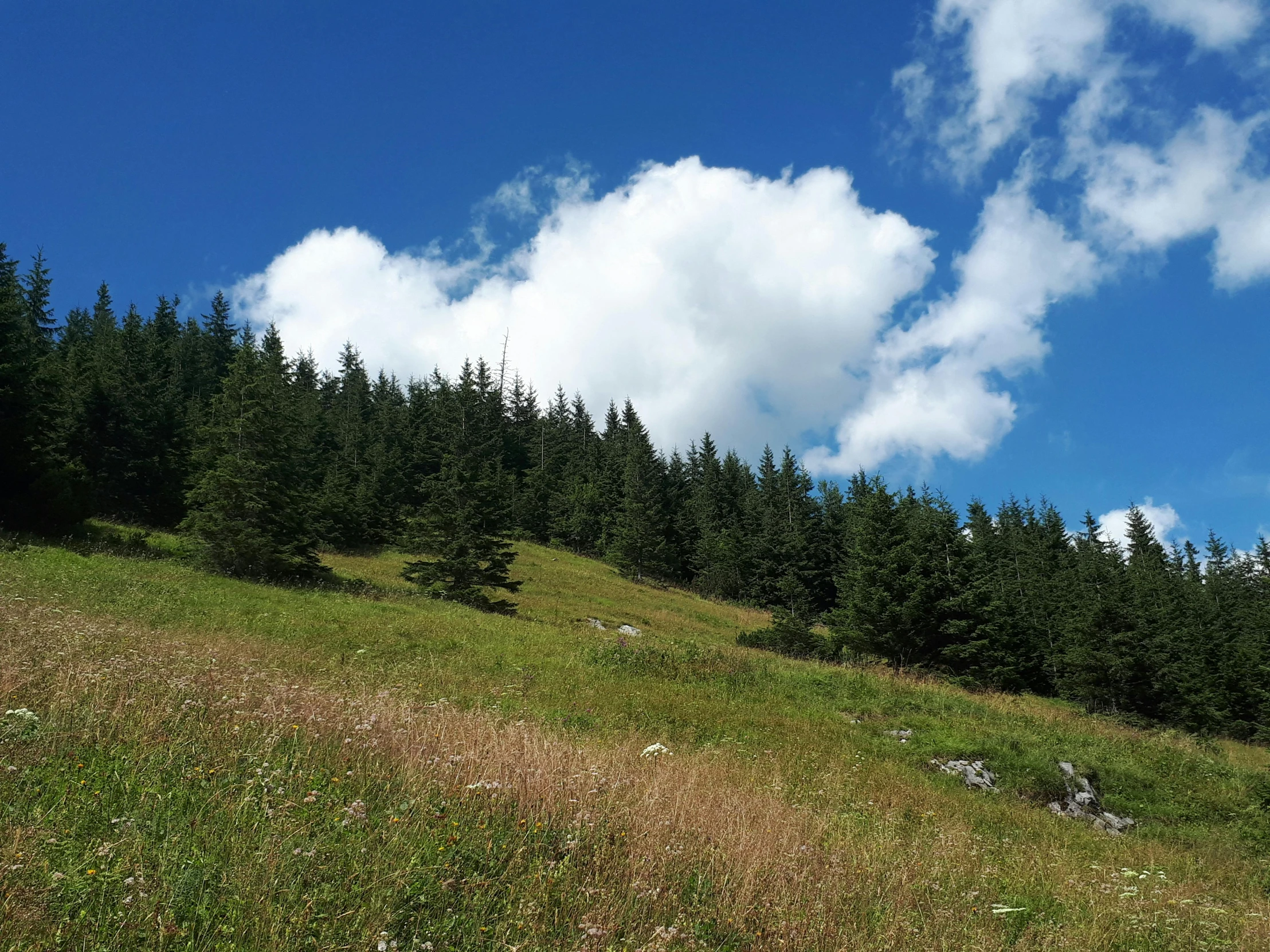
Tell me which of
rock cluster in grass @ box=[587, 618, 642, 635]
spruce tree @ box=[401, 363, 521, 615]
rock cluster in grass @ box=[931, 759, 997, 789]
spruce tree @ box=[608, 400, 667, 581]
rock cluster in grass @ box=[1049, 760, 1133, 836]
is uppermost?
spruce tree @ box=[608, 400, 667, 581]

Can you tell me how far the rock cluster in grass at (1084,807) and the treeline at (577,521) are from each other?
1826 cm

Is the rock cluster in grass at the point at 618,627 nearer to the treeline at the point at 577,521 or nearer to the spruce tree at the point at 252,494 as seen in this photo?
the treeline at the point at 577,521

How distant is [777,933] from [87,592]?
61.2 feet

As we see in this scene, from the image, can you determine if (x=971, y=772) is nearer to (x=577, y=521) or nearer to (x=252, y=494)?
(x=252, y=494)

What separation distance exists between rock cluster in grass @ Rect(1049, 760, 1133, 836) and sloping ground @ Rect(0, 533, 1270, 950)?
0.31m

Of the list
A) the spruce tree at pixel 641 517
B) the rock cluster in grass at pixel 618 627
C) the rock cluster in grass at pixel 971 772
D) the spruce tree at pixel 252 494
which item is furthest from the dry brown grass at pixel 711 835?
the spruce tree at pixel 641 517

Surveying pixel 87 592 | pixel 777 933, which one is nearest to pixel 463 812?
pixel 777 933

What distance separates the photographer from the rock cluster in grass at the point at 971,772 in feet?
36.9

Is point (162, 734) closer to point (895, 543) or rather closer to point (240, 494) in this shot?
point (240, 494)

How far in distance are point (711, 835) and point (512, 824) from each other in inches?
65.1

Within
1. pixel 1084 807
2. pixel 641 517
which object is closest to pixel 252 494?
pixel 1084 807

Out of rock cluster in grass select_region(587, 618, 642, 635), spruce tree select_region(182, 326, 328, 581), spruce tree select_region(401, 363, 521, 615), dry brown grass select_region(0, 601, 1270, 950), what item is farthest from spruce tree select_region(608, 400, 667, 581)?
dry brown grass select_region(0, 601, 1270, 950)

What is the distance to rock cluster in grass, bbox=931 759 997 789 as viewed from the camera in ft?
36.9

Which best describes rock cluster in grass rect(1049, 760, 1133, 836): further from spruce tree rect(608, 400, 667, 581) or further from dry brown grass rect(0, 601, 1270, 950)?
spruce tree rect(608, 400, 667, 581)
